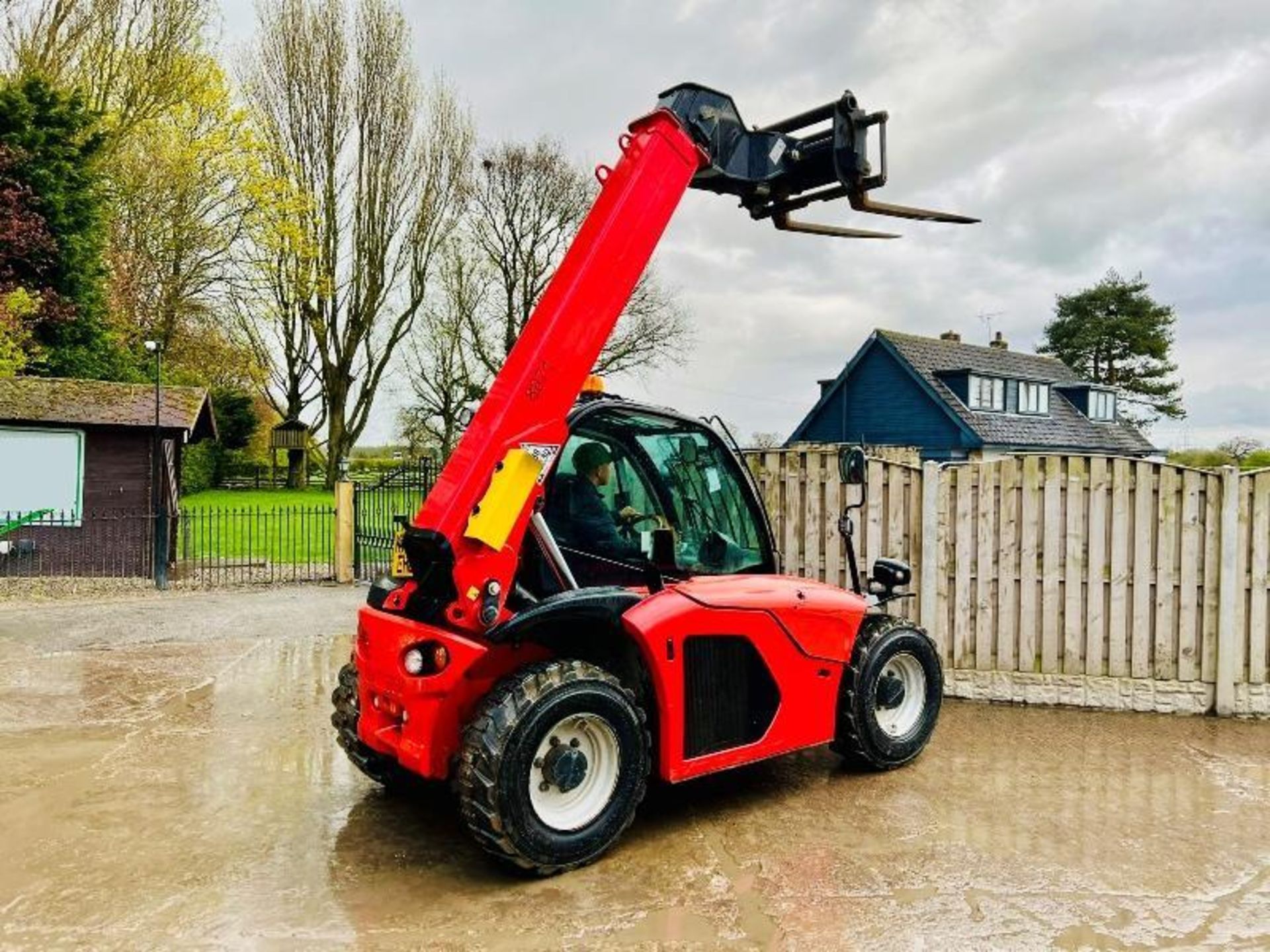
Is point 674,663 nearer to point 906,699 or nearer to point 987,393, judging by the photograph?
point 906,699

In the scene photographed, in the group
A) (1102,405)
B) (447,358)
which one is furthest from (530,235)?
(1102,405)

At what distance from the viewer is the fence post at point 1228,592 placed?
629 cm

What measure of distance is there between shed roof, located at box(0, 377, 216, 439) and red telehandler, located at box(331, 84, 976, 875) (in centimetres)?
1117

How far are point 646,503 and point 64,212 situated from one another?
64.9ft

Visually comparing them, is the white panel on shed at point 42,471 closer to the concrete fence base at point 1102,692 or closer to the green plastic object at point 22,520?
the green plastic object at point 22,520

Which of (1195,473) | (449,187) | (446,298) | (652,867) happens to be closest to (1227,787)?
(1195,473)

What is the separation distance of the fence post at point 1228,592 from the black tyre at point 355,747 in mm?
5423

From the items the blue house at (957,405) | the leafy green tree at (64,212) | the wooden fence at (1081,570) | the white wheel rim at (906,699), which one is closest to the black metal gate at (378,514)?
the wooden fence at (1081,570)

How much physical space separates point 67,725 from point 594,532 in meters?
4.06

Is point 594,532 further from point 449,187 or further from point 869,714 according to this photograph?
point 449,187

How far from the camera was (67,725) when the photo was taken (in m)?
5.96

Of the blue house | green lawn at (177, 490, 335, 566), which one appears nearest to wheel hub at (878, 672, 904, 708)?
green lawn at (177, 490, 335, 566)

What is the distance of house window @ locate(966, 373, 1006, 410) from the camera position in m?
30.0

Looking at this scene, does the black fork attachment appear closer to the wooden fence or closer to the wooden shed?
the wooden fence
